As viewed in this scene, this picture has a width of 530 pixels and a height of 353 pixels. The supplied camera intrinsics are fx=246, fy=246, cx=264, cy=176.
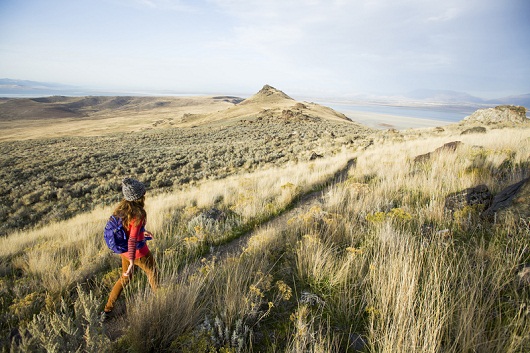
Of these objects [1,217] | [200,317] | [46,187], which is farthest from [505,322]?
[46,187]

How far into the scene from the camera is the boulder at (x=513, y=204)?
2900mm

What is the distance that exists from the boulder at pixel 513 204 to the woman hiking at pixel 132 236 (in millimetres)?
4264

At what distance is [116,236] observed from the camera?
2955 mm

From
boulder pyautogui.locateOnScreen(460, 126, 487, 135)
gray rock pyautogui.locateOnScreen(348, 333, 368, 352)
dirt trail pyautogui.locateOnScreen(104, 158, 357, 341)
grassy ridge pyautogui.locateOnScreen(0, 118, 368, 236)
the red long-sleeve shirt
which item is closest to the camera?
gray rock pyautogui.locateOnScreen(348, 333, 368, 352)

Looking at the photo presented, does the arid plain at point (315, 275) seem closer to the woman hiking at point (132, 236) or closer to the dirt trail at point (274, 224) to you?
the dirt trail at point (274, 224)

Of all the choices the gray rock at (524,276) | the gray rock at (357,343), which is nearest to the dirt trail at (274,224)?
the gray rock at (357,343)

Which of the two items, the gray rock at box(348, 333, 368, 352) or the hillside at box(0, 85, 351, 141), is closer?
the gray rock at box(348, 333, 368, 352)

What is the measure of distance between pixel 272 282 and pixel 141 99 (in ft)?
562

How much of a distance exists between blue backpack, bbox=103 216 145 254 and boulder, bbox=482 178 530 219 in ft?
14.7

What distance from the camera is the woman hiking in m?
2.88

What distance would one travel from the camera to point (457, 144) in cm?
816

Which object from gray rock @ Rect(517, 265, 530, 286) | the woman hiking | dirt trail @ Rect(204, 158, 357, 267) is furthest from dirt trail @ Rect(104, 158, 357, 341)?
gray rock @ Rect(517, 265, 530, 286)

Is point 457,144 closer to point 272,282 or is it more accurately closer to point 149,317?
point 272,282

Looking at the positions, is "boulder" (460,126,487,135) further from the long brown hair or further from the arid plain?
the long brown hair
